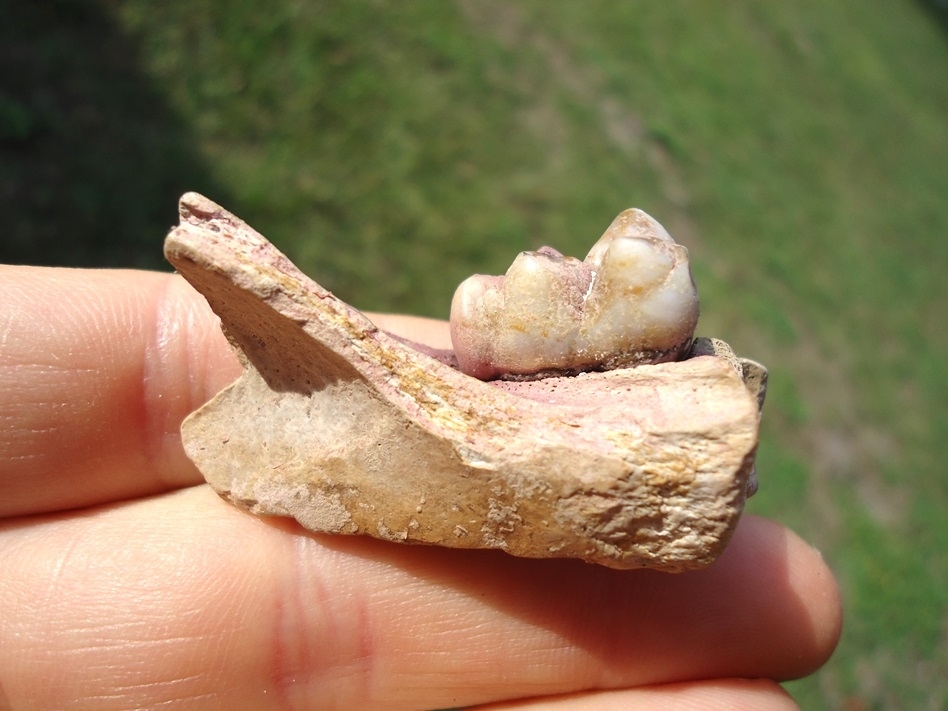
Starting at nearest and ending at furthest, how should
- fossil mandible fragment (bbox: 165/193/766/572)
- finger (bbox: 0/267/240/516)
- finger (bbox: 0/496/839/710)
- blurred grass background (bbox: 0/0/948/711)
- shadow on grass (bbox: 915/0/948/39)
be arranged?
fossil mandible fragment (bbox: 165/193/766/572)
finger (bbox: 0/496/839/710)
finger (bbox: 0/267/240/516)
blurred grass background (bbox: 0/0/948/711)
shadow on grass (bbox: 915/0/948/39)

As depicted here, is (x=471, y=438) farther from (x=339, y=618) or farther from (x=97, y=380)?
(x=97, y=380)

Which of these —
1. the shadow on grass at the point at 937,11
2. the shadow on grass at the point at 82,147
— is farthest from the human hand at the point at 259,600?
the shadow on grass at the point at 937,11

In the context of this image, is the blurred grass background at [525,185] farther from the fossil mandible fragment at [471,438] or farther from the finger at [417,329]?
the fossil mandible fragment at [471,438]

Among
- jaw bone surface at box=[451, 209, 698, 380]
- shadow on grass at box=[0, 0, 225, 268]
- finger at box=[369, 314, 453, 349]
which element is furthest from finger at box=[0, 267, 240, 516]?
shadow on grass at box=[0, 0, 225, 268]

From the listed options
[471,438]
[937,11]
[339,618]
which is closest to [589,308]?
[471,438]

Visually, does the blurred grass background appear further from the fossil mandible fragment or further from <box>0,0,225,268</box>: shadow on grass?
the fossil mandible fragment

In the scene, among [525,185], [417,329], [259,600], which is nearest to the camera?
[259,600]
